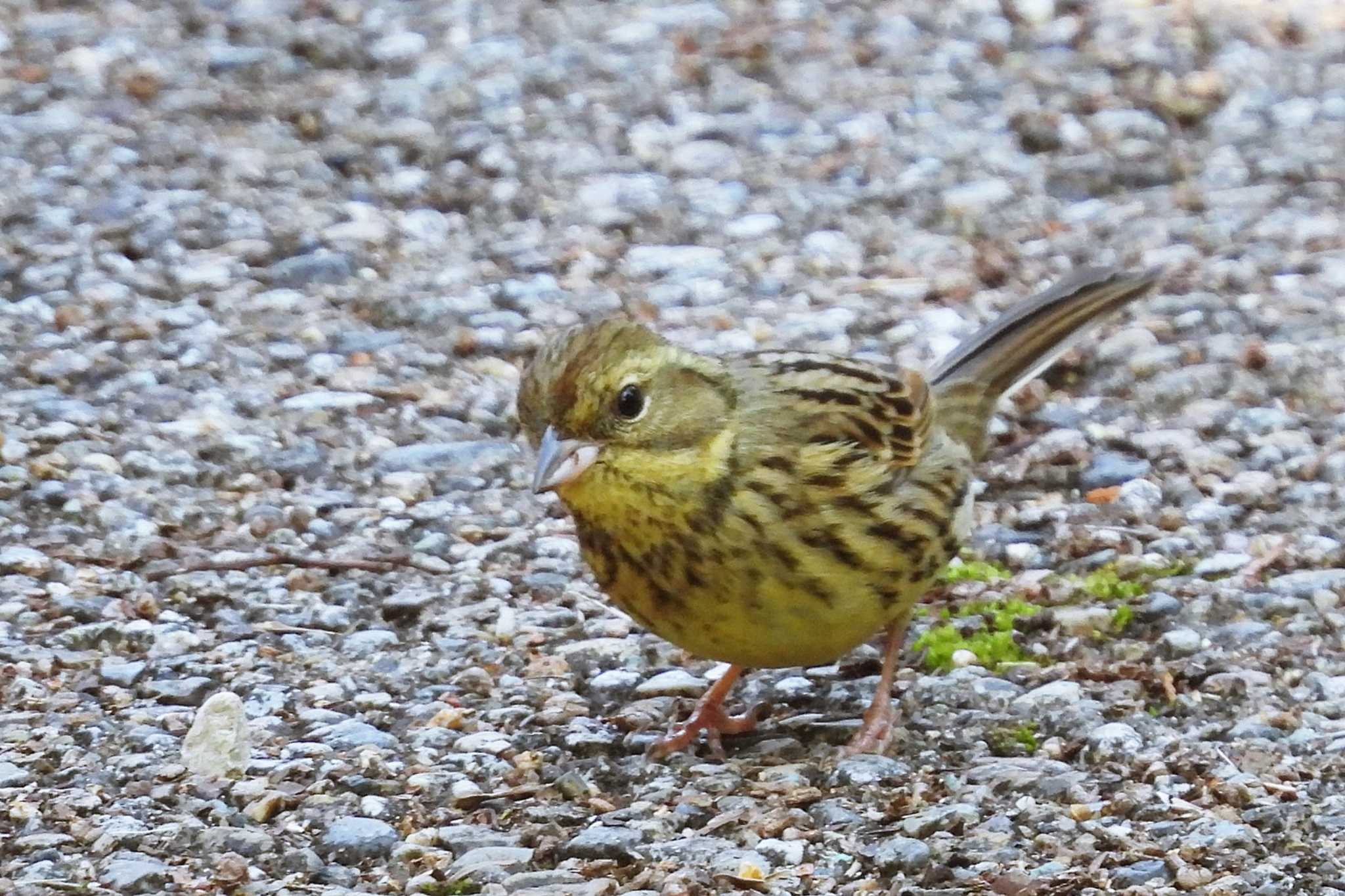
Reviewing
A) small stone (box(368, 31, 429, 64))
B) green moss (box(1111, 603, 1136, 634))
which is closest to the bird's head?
green moss (box(1111, 603, 1136, 634))

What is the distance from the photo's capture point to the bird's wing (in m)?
4.12

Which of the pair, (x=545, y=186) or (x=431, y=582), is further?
(x=545, y=186)

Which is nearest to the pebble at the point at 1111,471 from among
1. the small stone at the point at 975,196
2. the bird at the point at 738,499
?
the bird at the point at 738,499

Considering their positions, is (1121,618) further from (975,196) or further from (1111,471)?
(975,196)

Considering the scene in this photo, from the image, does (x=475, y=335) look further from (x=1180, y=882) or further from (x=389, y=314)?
(x=1180, y=882)

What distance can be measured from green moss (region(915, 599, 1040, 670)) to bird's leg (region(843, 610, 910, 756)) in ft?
0.52

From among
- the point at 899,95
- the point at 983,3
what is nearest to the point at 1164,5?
the point at 983,3

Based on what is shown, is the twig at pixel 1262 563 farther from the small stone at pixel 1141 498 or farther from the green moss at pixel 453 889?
the green moss at pixel 453 889

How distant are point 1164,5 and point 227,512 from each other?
15.9 ft

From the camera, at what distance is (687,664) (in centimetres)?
453

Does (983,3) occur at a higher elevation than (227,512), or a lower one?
higher

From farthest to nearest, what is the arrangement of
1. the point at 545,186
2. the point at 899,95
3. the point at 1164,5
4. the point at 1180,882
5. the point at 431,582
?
the point at 1164,5, the point at 899,95, the point at 545,186, the point at 431,582, the point at 1180,882

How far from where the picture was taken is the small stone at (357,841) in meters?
3.59

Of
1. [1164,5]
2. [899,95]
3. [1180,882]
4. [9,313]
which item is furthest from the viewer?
[1164,5]
